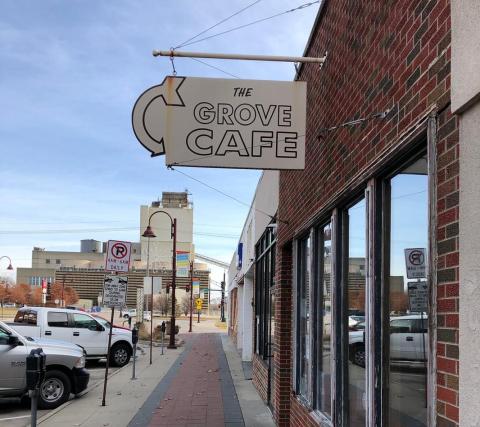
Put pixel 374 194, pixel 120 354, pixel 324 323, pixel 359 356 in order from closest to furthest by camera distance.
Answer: pixel 374 194
pixel 359 356
pixel 324 323
pixel 120 354

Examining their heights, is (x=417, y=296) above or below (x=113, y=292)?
above

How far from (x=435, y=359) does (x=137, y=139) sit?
12.1ft

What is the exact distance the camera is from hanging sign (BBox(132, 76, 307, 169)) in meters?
5.62

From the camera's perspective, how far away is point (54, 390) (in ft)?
37.6

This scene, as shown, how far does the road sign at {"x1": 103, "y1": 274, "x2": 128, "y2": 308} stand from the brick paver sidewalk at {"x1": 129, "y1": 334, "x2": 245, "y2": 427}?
6.95 ft

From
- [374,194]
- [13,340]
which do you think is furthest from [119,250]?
[374,194]

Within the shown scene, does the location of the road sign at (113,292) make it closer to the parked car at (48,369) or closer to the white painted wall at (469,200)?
the parked car at (48,369)

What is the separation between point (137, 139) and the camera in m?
5.76

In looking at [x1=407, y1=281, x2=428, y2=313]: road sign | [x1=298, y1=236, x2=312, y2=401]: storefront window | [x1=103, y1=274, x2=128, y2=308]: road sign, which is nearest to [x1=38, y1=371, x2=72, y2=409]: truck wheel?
[x1=103, y1=274, x2=128, y2=308]: road sign

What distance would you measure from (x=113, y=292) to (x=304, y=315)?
6.07 m

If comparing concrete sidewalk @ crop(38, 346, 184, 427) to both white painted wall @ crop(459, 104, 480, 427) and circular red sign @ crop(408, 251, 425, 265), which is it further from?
white painted wall @ crop(459, 104, 480, 427)

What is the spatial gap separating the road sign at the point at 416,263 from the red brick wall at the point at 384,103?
559mm

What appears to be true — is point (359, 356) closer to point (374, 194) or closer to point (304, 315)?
point (374, 194)

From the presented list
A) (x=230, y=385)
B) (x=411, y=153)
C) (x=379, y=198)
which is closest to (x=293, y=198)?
(x=379, y=198)
